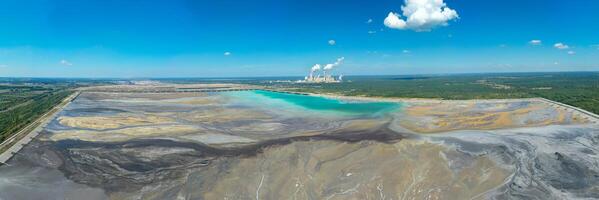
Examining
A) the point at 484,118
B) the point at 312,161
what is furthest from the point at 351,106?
the point at 312,161

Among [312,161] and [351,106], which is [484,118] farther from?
[312,161]

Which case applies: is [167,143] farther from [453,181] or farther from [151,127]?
[453,181]

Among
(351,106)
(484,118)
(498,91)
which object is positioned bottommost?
(351,106)

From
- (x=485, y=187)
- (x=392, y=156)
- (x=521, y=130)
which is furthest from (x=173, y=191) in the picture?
(x=521, y=130)

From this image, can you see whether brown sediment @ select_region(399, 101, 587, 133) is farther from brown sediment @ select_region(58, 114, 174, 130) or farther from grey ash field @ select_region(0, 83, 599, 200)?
brown sediment @ select_region(58, 114, 174, 130)

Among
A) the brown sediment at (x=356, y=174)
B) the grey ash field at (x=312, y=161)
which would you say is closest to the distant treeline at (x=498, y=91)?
the grey ash field at (x=312, y=161)

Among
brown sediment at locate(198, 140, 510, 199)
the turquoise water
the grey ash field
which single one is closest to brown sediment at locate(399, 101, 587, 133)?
the grey ash field

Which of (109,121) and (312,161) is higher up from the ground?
(109,121)

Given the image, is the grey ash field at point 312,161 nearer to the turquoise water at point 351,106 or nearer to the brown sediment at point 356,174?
the brown sediment at point 356,174

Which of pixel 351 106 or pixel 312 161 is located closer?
pixel 312 161
